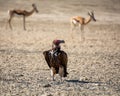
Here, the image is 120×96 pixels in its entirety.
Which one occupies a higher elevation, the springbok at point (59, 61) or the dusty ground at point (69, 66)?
the springbok at point (59, 61)

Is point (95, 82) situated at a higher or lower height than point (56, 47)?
lower

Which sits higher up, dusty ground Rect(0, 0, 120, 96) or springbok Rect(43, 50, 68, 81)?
springbok Rect(43, 50, 68, 81)

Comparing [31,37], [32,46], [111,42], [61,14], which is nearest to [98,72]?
[32,46]

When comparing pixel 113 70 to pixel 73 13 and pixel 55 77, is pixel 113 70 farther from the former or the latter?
pixel 73 13

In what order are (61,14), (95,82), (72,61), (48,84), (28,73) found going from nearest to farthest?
(48,84), (95,82), (28,73), (72,61), (61,14)

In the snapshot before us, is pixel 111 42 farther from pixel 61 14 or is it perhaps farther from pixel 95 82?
pixel 61 14

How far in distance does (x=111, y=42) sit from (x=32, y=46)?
13.2 feet

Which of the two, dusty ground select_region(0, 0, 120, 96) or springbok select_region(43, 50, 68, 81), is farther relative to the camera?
springbok select_region(43, 50, 68, 81)

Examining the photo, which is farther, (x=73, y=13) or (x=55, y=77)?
(x=73, y=13)

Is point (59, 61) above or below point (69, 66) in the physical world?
above

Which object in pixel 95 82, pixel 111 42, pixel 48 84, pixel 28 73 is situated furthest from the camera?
pixel 111 42

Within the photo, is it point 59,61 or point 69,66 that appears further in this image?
point 69,66

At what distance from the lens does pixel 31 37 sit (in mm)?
20469

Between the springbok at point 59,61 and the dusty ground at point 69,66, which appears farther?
the springbok at point 59,61
